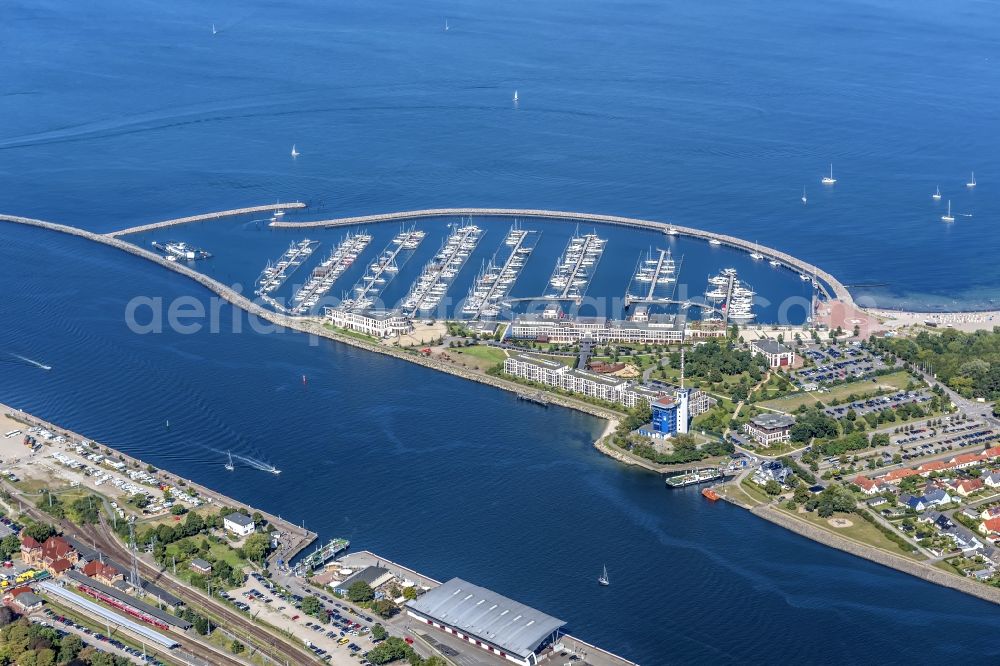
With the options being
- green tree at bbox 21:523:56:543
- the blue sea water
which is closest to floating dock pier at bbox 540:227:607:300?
the blue sea water

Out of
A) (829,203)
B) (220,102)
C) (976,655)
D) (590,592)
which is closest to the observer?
(976,655)

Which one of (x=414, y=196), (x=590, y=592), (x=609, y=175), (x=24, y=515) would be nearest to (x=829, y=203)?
(x=609, y=175)

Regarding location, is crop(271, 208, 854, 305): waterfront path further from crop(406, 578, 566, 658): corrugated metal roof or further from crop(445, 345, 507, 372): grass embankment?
crop(406, 578, 566, 658): corrugated metal roof

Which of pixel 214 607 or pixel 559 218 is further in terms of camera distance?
pixel 559 218

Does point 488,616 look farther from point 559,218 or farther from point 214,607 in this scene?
point 559,218

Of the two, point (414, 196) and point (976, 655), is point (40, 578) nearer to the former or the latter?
point (976, 655)

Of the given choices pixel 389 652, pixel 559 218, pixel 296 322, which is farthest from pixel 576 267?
pixel 389 652
